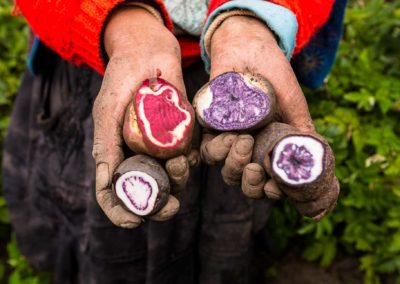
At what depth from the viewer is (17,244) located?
85.1 inches

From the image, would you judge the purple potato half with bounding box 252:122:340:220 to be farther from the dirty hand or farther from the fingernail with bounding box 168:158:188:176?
the fingernail with bounding box 168:158:188:176

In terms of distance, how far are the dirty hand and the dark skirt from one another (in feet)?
0.71

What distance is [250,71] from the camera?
1.30 metres

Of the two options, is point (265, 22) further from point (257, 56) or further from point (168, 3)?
point (168, 3)

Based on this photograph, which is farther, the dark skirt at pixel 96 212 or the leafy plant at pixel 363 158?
the leafy plant at pixel 363 158

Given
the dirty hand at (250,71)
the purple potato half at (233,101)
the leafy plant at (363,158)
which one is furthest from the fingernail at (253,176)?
the leafy plant at (363,158)

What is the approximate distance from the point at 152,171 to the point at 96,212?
52 centimetres

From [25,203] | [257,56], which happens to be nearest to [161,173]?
[257,56]

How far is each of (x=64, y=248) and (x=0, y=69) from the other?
110 cm

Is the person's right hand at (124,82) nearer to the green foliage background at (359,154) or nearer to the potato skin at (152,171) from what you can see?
the potato skin at (152,171)

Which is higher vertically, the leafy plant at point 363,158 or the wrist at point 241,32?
the wrist at point 241,32

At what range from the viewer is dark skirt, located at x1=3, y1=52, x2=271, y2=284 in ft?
5.36

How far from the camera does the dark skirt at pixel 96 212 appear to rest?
1634mm

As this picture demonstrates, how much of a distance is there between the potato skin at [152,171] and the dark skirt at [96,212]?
25cm
